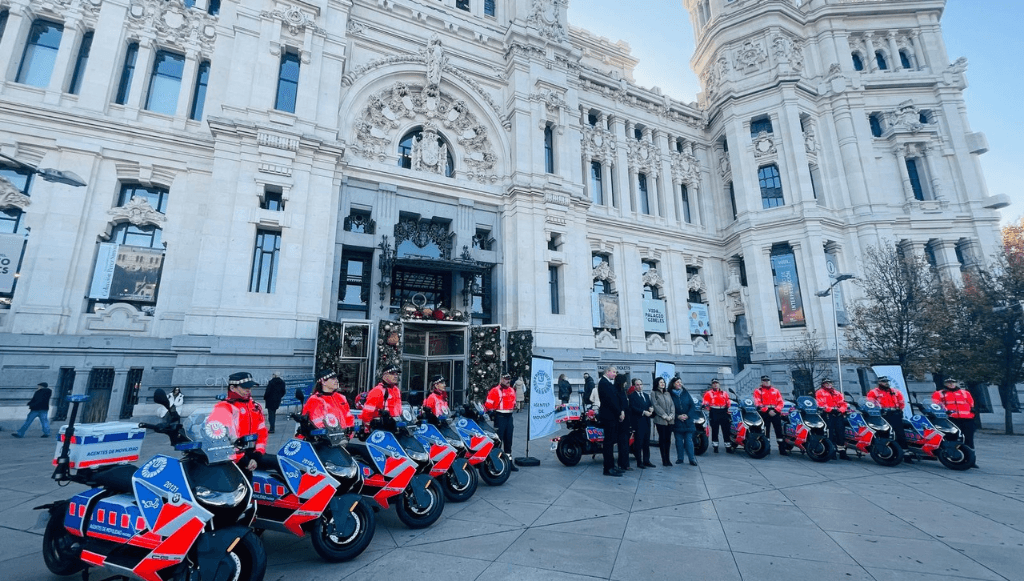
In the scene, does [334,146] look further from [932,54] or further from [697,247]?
[932,54]

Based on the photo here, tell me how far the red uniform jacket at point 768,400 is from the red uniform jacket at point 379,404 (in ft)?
30.1

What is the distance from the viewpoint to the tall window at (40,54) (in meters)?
15.7

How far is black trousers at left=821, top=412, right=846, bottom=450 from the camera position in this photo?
10023 mm

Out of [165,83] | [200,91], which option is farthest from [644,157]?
[165,83]

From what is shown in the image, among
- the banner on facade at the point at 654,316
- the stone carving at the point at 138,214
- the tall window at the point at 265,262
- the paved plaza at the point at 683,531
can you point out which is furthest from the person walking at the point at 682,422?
the stone carving at the point at 138,214

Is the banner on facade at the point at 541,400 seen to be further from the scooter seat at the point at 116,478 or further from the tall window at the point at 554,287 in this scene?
the tall window at the point at 554,287

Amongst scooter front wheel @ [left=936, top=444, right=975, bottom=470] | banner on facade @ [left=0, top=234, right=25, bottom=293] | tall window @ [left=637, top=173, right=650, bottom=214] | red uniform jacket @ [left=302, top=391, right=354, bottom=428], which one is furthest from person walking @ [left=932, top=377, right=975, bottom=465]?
banner on facade @ [left=0, top=234, right=25, bottom=293]

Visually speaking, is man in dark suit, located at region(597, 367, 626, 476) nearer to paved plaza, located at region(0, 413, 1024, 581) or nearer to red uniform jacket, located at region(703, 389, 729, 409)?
paved plaza, located at region(0, 413, 1024, 581)

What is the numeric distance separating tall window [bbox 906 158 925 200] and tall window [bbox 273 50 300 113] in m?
37.6

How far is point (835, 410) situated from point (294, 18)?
2471 centimetres

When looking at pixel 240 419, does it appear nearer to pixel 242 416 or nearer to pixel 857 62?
pixel 242 416

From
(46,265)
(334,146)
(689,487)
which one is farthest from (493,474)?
(46,265)

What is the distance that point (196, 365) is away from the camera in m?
14.3

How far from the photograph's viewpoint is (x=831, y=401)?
999 cm
